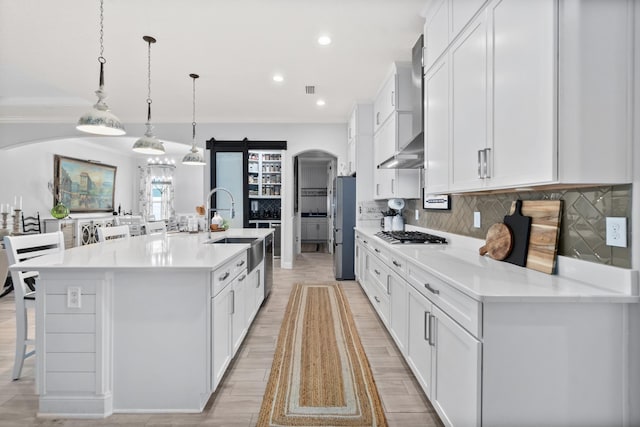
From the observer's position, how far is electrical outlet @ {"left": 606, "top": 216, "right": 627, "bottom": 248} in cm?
125

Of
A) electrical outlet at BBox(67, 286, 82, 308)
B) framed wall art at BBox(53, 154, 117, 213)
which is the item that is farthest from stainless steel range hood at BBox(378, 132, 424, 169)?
framed wall art at BBox(53, 154, 117, 213)

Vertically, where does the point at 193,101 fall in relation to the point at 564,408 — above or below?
above

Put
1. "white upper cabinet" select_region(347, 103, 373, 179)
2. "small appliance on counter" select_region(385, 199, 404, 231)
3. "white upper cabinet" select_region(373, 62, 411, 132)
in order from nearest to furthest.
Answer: "white upper cabinet" select_region(373, 62, 411, 132) < "small appliance on counter" select_region(385, 199, 404, 231) < "white upper cabinet" select_region(347, 103, 373, 179)

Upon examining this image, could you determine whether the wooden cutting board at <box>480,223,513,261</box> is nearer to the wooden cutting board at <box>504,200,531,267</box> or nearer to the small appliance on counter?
the wooden cutting board at <box>504,200,531,267</box>

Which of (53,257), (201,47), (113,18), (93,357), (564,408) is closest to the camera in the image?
(564,408)

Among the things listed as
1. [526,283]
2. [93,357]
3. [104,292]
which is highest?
[526,283]


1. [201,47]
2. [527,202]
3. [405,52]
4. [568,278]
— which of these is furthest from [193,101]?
[568,278]

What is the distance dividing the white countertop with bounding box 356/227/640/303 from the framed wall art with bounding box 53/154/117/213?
787 centimetres

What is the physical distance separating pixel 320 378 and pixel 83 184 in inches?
308

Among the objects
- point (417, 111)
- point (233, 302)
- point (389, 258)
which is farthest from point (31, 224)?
point (417, 111)

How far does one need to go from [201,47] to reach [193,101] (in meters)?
1.84

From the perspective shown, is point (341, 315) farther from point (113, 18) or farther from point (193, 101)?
point (193, 101)

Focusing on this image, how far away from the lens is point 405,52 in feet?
11.1

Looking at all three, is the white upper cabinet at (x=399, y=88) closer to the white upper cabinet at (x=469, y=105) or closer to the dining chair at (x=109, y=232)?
the white upper cabinet at (x=469, y=105)
